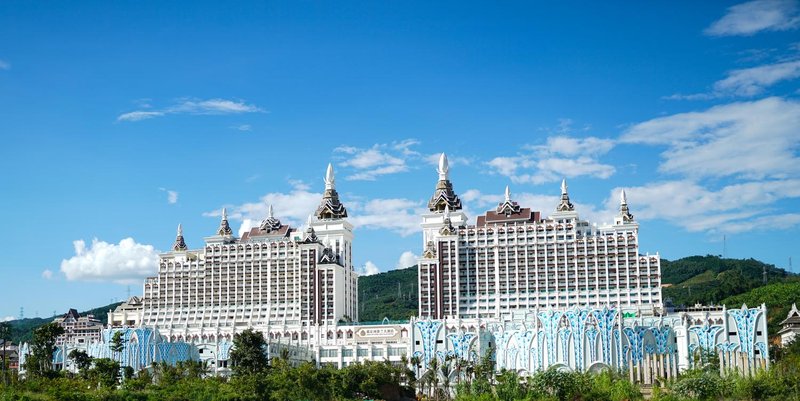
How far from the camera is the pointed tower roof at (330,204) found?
137 metres

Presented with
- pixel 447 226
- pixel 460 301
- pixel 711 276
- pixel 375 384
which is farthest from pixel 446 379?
pixel 711 276

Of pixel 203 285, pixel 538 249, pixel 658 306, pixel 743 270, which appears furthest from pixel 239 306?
pixel 743 270

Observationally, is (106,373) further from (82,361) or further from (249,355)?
(249,355)

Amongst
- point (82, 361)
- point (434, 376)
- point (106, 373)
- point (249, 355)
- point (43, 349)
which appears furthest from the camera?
point (43, 349)

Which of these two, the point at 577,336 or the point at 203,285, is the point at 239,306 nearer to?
the point at 203,285

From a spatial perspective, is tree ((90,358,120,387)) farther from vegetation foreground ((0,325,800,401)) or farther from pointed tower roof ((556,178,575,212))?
pointed tower roof ((556,178,575,212))

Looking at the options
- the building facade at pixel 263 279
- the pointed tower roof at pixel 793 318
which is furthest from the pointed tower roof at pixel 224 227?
the pointed tower roof at pixel 793 318

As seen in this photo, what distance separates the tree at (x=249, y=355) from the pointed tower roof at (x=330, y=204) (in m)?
35.3

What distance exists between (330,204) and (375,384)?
1937 inches

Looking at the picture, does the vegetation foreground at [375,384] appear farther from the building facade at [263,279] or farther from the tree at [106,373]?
the building facade at [263,279]

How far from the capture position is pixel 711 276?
593 ft

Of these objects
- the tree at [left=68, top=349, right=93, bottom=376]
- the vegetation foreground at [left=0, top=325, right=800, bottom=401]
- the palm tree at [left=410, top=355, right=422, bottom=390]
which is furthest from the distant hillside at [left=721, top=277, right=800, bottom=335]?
the tree at [left=68, top=349, right=93, bottom=376]

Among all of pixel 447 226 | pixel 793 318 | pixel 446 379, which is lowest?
pixel 446 379

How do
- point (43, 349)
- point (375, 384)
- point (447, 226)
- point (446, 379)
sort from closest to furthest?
1. point (375, 384)
2. point (446, 379)
3. point (43, 349)
4. point (447, 226)
